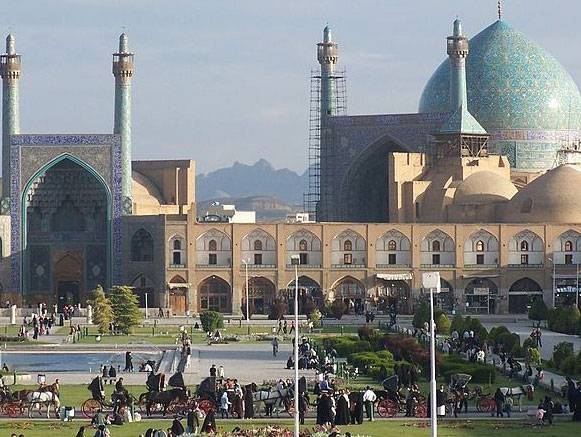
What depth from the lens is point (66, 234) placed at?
7162 cm

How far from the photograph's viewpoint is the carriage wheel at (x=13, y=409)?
101 ft

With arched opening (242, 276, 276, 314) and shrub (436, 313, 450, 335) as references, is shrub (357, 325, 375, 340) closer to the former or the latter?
shrub (436, 313, 450, 335)

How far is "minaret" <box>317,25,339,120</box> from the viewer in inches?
3068

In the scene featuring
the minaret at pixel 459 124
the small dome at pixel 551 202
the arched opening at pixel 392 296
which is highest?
the minaret at pixel 459 124

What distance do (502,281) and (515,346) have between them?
23.9 m

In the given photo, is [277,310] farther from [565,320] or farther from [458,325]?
[458,325]

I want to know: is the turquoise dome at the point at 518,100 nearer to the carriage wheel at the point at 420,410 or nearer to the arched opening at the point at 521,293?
the arched opening at the point at 521,293

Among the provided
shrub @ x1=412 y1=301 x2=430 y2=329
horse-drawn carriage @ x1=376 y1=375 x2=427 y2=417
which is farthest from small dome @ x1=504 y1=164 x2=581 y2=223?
horse-drawn carriage @ x1=376 y1=375 x2=427 y2=417

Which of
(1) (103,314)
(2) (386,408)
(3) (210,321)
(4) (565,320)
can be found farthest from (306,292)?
(2) (386,408)

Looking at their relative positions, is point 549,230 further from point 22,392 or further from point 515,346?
point 22,392

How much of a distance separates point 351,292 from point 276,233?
366 centimetres

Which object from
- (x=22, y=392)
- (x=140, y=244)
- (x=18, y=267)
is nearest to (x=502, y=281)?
(x=140, y=244)

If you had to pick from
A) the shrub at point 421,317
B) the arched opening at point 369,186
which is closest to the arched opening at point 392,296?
the arched opening at point 369,186

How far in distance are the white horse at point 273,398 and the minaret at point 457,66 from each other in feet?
149
